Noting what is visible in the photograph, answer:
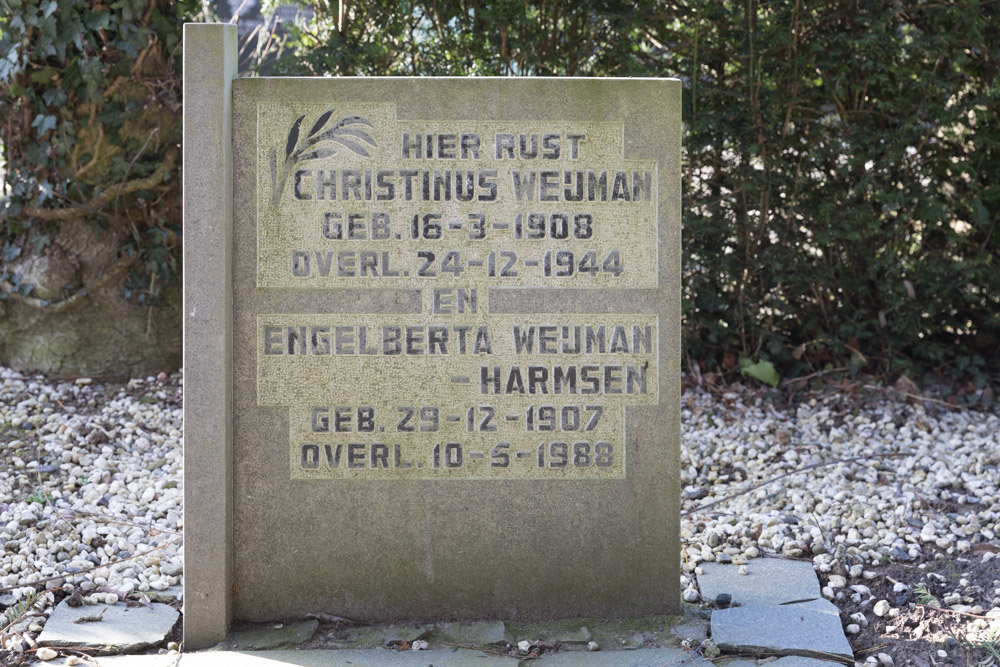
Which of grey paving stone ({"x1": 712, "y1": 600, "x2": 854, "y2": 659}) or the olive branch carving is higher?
the olive branch carving

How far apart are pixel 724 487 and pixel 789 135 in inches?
82.3

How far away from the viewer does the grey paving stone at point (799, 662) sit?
8.91 feet

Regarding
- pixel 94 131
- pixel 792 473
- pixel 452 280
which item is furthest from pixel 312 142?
pixel 94 131

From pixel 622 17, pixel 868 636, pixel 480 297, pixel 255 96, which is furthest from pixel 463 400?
pixel 622 17

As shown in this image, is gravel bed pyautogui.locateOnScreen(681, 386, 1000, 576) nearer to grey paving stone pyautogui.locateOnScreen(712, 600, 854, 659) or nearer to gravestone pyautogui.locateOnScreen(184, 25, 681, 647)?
grey paving stone pyautogui.locateOnScreen(712, 600, 854, 659)

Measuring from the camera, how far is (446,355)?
116 inches

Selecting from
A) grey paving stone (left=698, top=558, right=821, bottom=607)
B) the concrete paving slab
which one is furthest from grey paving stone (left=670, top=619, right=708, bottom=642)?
the concrete paving slab

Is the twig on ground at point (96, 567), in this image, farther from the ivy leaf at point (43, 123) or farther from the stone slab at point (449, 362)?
the ivy leaf at point (43, 123)

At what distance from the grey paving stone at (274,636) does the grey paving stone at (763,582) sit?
123 cm

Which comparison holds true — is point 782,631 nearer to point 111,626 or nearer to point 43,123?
point 111,626

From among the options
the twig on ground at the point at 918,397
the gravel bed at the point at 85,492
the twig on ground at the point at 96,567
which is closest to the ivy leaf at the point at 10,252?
the gravel bed at the point at 85,492

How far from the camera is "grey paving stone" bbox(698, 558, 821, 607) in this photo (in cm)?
314

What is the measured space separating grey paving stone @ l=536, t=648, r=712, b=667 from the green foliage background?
2.83m

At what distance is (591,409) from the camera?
297 cm
